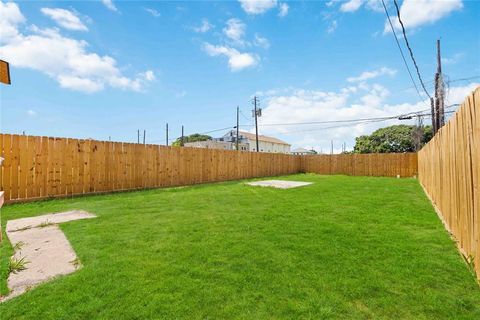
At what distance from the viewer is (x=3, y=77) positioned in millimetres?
1903

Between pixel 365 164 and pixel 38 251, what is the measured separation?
1790cm

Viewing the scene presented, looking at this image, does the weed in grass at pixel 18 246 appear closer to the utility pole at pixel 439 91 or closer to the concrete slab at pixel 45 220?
the concrete slab at pixel 45 220

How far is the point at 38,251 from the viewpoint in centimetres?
277

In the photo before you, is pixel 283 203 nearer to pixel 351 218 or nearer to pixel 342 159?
pixel 351 218

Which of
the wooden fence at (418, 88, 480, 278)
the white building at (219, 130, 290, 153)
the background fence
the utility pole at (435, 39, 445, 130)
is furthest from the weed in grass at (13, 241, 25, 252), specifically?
the white building at (219, 130, 290, 153)

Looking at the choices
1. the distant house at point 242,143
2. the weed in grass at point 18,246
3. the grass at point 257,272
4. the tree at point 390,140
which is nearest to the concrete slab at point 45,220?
the grass at point 257,272

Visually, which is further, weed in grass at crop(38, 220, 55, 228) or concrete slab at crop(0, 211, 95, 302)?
weed in grass at crop(38, 220, 55, 228)

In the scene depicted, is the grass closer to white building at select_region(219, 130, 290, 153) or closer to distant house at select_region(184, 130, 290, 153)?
distant house at select_region(184, 130, 290, 153)

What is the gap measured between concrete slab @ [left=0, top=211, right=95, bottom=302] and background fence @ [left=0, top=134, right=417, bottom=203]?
6.87 feet

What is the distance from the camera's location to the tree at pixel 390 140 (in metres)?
37.0

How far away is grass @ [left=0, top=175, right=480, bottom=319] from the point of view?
1666 millimetres

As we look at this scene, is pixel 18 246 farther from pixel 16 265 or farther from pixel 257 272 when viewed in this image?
pixel 257 272

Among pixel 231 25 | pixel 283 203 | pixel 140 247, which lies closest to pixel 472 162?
pixel 140 247

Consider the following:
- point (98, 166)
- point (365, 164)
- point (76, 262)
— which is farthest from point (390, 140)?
point (76, 262)
